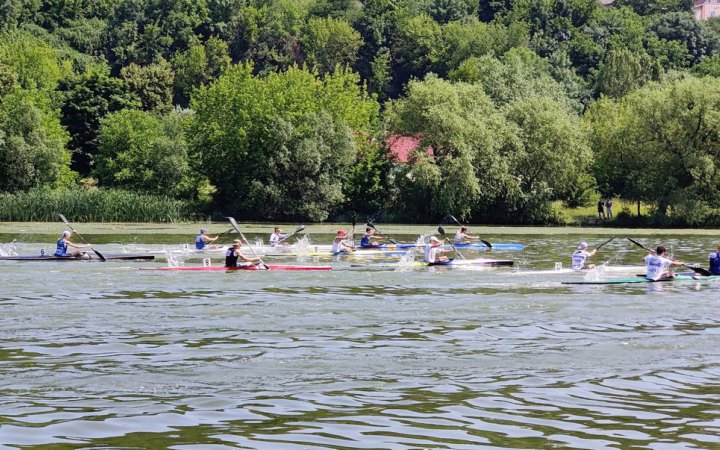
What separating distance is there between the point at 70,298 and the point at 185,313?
4.47 metres

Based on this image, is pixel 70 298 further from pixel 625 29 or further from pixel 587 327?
pixel 625 29

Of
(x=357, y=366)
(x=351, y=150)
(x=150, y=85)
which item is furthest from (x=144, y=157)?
(x=357, y=366)

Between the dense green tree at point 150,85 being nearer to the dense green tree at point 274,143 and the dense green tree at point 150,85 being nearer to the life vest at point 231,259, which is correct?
the dense green tree at point 274,143

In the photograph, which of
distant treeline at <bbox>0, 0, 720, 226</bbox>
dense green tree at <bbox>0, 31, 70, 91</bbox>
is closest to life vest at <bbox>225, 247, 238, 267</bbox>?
distant treeline at <bbox>0, 0, 720, 226</bbox>

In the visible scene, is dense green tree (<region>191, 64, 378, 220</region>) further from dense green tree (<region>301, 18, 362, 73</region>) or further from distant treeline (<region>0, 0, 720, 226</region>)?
dense green tree (<region>301, 18, 362, 73</region>)

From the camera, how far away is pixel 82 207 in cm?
6831

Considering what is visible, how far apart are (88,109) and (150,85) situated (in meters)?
21.6

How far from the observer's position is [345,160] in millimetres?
76000

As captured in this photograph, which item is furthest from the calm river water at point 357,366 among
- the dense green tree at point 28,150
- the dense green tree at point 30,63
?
the dense green tree at point 30,63

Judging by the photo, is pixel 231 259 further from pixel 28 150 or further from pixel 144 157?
pixel 144 157

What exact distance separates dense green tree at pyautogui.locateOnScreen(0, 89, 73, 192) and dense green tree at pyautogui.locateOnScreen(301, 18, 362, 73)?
66628 mm

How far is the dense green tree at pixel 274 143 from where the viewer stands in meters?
74.6

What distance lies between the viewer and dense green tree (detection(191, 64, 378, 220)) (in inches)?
2938

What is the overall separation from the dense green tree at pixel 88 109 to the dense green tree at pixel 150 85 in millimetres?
13032
